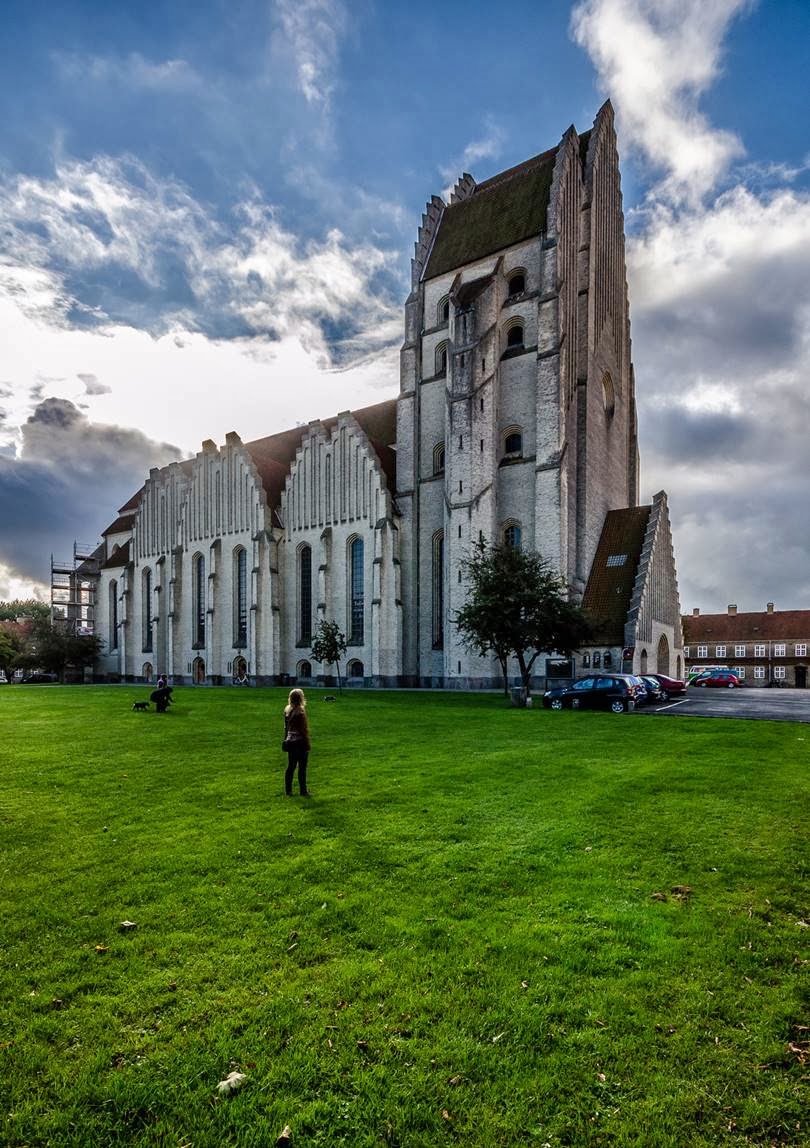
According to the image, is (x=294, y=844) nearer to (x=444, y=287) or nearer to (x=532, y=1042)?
(x=532, y=1042)

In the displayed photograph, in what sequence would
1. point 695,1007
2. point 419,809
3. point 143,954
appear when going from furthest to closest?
point 419,809
point 143,954
point 695,1007

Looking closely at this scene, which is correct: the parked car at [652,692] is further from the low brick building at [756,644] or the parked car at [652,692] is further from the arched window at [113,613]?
the arched window at [113,613]

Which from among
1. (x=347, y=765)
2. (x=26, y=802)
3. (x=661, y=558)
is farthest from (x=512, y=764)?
(x=661, y=558)

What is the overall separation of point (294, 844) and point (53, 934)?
2.78m

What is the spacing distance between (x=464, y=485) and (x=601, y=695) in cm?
1958

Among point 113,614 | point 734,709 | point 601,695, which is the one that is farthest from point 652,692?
point 113,614

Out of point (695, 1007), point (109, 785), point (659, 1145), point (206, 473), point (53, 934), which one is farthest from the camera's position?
point (206, 473)

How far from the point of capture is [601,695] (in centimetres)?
2525

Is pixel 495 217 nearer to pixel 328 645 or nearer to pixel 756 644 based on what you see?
pixel 328 645

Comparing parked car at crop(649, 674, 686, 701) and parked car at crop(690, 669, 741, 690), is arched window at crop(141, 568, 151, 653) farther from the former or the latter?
parked car at crop(690, 669, 741, 690)

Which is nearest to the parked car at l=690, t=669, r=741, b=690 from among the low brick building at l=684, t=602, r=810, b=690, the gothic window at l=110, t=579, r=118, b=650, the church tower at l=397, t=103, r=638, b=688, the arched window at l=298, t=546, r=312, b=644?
the low brick building at l=684, t=602, r=810, b=690

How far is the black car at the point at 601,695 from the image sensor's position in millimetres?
24750

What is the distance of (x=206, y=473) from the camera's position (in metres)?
55.6

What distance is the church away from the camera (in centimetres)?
4016
